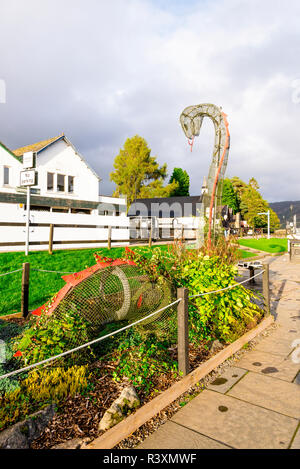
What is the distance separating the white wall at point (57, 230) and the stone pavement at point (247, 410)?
10344mm

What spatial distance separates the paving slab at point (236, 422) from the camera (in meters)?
2.47

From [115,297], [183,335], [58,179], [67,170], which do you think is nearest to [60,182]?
[58,179]

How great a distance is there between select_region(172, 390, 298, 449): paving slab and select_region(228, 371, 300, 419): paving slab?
0.36 feet

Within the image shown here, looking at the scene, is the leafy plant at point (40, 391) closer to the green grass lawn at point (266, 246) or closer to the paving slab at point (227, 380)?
the paving slab at point (227, 380)

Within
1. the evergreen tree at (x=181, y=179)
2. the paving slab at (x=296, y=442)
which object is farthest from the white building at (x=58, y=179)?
the evergreen tree at (x=181, y=179)

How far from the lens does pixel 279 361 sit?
411cm

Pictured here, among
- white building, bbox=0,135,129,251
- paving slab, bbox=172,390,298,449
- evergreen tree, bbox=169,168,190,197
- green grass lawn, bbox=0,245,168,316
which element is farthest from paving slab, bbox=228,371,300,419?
evergreen tree, bbox=169,168,190,197

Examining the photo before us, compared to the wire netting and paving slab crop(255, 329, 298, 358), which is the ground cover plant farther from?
paving slab crop(255, 329, 298, 358)

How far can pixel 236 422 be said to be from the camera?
2729 millimetres

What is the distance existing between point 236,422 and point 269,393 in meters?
0.75

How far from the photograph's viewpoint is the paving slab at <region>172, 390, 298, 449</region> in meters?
2.47

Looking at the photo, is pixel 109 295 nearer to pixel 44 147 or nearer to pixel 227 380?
pixel 227 380

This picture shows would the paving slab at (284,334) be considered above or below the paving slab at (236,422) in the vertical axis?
below
